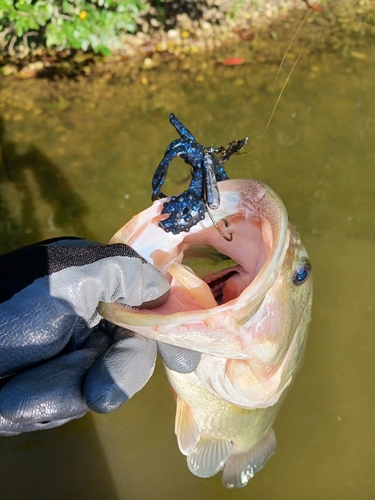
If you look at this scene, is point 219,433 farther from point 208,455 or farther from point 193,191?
point 193,191

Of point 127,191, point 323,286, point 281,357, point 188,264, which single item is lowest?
point 323,286

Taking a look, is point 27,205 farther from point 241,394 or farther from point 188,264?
point 241,394

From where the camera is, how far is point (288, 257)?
1.47 meters

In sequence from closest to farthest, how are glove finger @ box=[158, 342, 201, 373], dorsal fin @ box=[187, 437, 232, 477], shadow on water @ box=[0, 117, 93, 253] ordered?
1. glove finger @ box=[158, 342, 201, 373]
2. dorsal fin @ box=[187, 437, 232, 477]
3. shadow on water @ box=[0, 117, 93, 253]

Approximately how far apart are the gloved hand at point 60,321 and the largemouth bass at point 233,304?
0.07 metres

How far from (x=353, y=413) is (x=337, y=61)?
3097 millimetres

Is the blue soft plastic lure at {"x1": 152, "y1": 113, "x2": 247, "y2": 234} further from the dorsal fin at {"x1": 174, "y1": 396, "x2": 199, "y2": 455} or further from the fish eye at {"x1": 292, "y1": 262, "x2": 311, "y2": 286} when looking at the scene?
the dorsal fin at {"x1": 174, "y1": 396, "x2": 199, "y2": 455}

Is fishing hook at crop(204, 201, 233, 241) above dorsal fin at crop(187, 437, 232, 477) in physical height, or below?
above

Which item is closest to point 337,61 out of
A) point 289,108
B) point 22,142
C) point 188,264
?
point 289,108

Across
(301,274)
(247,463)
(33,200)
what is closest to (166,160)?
(301,274)

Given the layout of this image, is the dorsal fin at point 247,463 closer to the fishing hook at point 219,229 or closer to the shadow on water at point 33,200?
the fishing hook at point 219,229

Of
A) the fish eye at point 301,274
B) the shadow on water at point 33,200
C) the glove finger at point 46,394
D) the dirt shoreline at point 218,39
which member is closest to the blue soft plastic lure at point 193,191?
the fish eye at point 301,274

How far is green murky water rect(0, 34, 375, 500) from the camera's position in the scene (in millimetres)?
2480

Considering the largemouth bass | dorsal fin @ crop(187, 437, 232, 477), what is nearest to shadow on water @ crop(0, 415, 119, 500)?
dorsal fin @ crop(187, 437, 232, 477)
